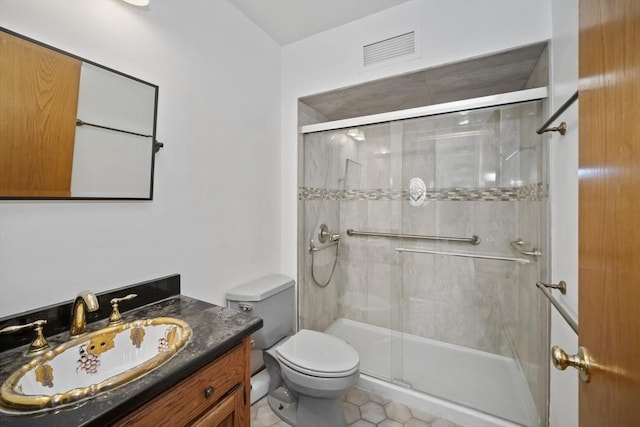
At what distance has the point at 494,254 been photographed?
6.57 ft

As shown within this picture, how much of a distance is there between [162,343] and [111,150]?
0.84 metres

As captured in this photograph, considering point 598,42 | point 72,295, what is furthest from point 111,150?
point 598,42

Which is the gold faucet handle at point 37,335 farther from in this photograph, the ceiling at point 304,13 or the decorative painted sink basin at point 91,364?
the ceiling at point 304,13

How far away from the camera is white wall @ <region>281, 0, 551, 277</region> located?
1.41m

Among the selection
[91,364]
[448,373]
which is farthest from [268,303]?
[448,373]

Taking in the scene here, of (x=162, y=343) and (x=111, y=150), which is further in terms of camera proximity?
(x=111, y=150)

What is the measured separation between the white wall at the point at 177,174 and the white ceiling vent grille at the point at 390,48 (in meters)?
0.76

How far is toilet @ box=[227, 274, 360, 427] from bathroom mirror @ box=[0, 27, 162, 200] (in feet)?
3.02

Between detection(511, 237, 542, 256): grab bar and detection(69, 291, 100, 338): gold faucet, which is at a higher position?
detection(511, 237, 542, 256): grab bar

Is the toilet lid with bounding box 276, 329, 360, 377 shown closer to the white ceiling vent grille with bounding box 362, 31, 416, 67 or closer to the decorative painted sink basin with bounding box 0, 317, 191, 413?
the decorative painted sink basin with bounding box 0, 317, 191, 413

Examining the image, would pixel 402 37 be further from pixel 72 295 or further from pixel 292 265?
pixel 72 295

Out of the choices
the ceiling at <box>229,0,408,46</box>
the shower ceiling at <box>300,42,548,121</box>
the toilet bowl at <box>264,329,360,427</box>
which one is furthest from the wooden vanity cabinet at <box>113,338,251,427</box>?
the ceiling at <box>229,0,408,46</box>

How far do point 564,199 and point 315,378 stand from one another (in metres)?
1.49

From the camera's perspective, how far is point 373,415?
63.1 inches
